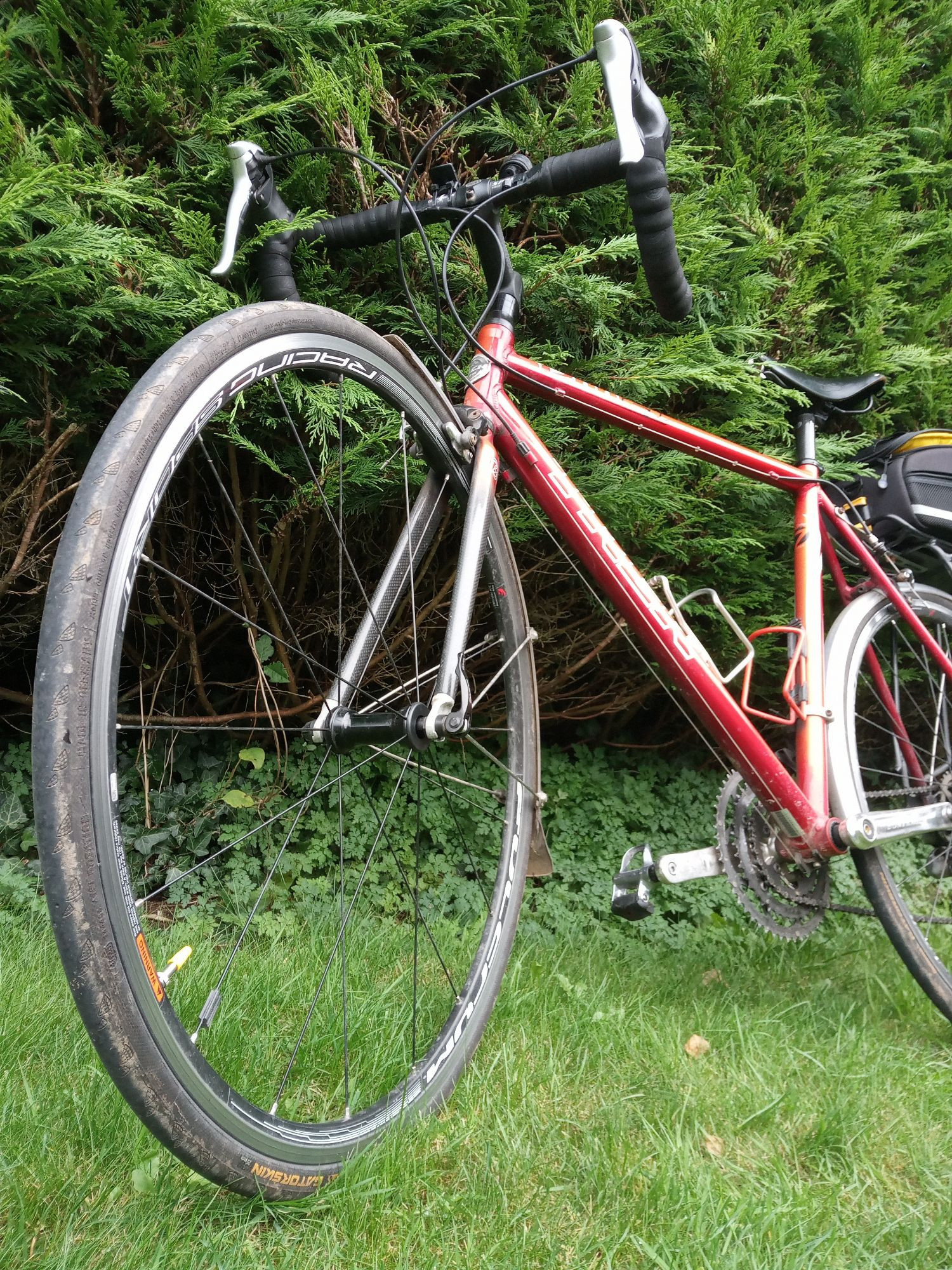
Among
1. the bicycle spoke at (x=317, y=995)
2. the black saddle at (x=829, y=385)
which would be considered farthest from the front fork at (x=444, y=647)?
the black saddle at (x=829, y=385)

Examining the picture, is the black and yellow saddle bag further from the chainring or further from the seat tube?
the chainring

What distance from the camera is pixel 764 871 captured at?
6.03ft

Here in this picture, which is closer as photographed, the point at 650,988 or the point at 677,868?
the point at 677,868

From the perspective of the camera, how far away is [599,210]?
6.67ft

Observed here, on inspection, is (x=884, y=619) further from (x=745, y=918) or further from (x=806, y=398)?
(x=745, y=918)

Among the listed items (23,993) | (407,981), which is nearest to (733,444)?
(407,981)

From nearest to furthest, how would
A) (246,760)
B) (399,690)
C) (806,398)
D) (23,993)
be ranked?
(399,690) → (23,993) → (806,398) → (246,760)

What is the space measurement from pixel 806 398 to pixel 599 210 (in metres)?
0.66

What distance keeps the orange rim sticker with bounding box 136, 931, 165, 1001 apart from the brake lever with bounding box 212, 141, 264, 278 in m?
1.01

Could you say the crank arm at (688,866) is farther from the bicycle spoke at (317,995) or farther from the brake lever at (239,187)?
the brake lever at (239,187)

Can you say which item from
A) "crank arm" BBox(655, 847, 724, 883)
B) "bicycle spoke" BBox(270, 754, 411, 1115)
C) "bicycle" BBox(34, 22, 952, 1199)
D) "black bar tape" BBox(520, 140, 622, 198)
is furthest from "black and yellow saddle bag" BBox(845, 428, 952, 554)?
"bicycle spoke" BBox(270, 754, 411, 1115)

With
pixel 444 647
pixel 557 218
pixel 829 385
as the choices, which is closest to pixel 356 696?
pixel 444 647

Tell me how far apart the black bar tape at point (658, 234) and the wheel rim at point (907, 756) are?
93cm

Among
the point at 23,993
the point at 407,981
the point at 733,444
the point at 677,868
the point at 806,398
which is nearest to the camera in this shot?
the point at 23,993
